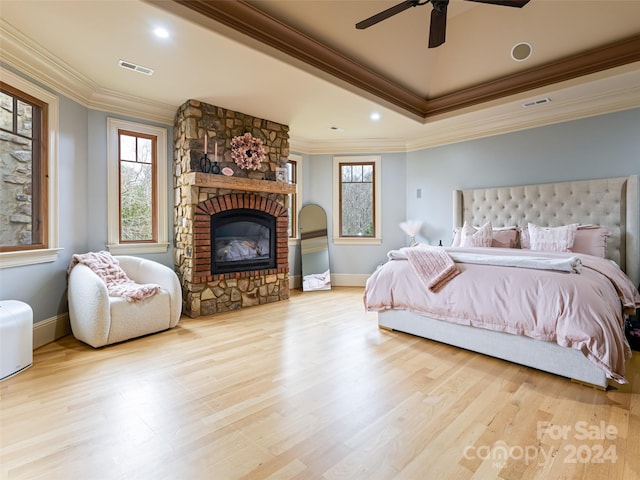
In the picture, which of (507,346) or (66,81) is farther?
(66,81)

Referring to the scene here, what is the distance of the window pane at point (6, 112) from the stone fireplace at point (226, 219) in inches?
62.0

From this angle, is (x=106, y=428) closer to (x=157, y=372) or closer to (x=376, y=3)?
(x=157, y=372)

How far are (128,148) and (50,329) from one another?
224 centimetres

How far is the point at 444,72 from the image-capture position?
4238mm

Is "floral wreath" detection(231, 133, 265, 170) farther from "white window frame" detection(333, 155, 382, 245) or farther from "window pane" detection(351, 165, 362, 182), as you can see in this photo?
"window pane" detection(351, 165, 362, 182)

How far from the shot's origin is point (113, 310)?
118 inches

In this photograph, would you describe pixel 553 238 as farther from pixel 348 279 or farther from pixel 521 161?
pixel 348 279

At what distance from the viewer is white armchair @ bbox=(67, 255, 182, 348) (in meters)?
2.90

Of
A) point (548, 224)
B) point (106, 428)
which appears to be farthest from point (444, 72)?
point (106, 428)

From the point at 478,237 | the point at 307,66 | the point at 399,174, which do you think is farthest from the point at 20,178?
the point at 399,174

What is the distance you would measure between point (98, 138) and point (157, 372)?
2.91m

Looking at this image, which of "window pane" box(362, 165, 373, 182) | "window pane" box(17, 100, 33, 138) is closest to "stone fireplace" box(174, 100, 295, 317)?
"window pane" box(17, 100, 33, 138)

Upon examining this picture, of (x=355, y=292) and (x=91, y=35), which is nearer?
(x=91, y=35)

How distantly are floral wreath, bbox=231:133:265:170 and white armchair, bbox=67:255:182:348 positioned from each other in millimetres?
1736
